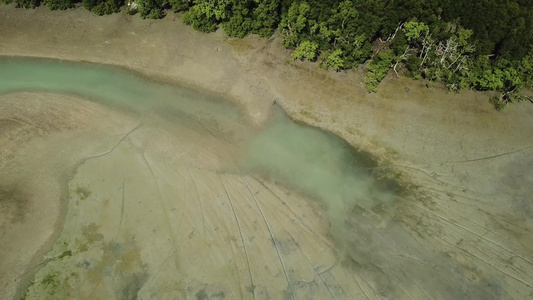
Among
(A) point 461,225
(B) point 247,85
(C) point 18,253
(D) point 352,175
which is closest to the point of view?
(C) point 18,253

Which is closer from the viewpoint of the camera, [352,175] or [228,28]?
[352,175]

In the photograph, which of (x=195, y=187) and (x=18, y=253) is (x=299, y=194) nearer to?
(x=195, y=187)

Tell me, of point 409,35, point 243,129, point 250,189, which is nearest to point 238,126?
point 243,129

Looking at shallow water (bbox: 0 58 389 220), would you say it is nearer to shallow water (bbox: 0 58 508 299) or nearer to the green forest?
shallow water (bbox: 0 58 508 299)

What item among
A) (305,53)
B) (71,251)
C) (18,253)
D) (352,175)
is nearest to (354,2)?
(305,53)

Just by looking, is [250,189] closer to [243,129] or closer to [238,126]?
[243,129]
